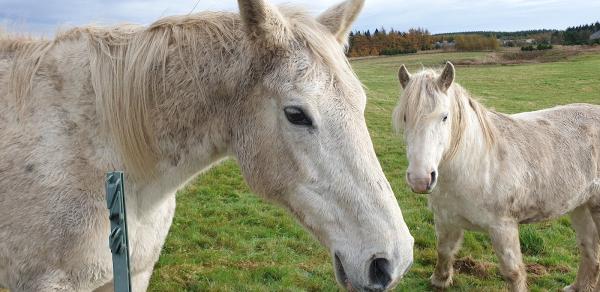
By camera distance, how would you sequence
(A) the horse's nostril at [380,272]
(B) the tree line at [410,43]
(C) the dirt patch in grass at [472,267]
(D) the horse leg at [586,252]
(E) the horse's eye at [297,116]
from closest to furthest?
(A) the horse's nostril at [380,272]
(E) the horse's eye at [297,116]
(D) the horse leg at [586,252]
(C) the dirt patch in grass at [472,267]
(B) the tree line at [410,43]

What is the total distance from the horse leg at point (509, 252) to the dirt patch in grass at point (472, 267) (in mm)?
846

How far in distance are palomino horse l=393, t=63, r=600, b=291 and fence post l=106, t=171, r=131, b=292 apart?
2.86m

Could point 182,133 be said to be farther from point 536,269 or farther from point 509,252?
point 536,269

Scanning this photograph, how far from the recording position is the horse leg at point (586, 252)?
5.07 m

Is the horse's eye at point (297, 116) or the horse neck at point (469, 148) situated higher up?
the horse's eye at point (297, 116)

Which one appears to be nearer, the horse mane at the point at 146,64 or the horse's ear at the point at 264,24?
the horse's ear at the point at 264,24

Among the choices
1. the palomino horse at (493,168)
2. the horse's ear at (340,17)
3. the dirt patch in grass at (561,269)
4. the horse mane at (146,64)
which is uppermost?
the horse's ear at (340,17)

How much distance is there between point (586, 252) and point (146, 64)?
17.1 ft

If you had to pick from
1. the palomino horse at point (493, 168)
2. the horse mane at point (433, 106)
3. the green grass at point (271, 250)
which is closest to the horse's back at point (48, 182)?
the green grass at point (271, 250)

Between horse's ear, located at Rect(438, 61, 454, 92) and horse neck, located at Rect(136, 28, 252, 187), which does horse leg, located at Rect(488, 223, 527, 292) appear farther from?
horse neck, located at Rect(136, 28, 252, 187)

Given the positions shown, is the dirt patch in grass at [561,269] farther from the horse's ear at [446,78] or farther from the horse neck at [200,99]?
the horse neck at [200,99]

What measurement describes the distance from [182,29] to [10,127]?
0.92 m

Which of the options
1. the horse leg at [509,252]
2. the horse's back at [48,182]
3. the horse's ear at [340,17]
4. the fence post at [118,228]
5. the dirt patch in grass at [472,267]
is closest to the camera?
the fence post at [118,228]

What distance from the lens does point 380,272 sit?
5.85 feet
